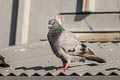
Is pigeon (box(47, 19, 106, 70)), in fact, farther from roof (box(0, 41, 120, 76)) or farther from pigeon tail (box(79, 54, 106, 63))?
roof (box(0, 41, 120, 76))

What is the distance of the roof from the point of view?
7258mm

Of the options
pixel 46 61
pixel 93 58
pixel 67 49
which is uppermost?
pixel 67 49

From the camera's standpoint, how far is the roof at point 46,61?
726 centimetres

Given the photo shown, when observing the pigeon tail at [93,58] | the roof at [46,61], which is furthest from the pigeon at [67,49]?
the roof at [46,61]

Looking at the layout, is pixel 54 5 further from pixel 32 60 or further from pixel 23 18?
pixel 32 60

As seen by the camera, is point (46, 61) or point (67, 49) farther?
point (46, 61)

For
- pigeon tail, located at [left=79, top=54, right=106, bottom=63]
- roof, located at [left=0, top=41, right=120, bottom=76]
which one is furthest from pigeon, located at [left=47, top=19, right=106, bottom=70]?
roof, located at [left=0, top=41, right=120, bottom=76]

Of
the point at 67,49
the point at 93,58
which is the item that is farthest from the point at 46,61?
the point at 93,58

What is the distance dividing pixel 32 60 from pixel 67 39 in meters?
1.00

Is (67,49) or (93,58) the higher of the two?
(67,49)

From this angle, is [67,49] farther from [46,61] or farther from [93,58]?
[46,61]

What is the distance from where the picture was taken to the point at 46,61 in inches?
A: 333

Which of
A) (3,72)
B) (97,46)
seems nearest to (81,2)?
(97,46)

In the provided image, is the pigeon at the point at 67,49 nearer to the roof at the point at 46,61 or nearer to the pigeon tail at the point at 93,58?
the pigeon tail at the point at 93,58
